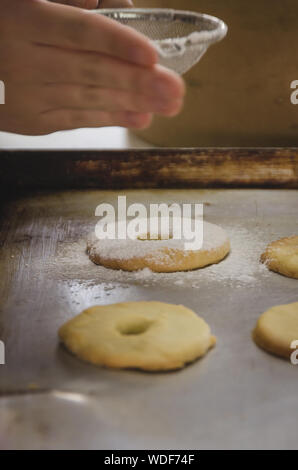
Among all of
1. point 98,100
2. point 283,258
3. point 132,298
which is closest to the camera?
point 98,100

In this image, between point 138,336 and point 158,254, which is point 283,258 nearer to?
point 158,254

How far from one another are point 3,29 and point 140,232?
3.01 feet

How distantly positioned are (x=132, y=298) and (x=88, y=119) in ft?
1.63

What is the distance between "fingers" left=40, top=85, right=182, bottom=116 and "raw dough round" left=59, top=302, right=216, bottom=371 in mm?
481

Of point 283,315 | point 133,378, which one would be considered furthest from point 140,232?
point 133,378

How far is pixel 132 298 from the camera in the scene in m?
1.58

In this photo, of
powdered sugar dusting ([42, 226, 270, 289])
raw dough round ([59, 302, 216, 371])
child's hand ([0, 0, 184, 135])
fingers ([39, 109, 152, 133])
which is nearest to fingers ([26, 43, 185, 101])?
child's hand ([0, 0, 184, 135])

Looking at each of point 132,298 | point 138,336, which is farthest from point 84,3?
point 138,336

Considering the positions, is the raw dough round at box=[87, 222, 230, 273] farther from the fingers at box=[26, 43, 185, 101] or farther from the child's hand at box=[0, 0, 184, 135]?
the fingers at box=[26, 43, 185, 101]

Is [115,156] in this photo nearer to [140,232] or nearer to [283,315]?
[140,232]

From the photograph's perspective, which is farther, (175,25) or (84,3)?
(84,3)

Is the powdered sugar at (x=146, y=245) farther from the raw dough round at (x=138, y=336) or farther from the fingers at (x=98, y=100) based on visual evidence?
the fingers at (x=98, y=100)

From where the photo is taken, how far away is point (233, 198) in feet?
7.40

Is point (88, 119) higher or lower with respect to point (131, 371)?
higher
